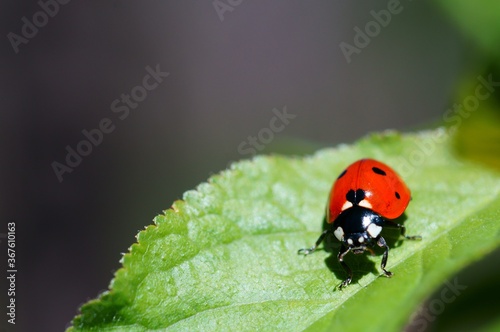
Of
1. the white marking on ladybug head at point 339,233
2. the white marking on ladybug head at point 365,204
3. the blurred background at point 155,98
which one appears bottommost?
the white marking on ladybug head at point 339,233

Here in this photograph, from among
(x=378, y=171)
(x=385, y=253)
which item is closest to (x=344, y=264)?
(x=385, y=253)

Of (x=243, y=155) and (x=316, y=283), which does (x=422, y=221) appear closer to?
(x=316, y=283)

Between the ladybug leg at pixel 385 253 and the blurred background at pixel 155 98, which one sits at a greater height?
the blurred background at pixel 155 98

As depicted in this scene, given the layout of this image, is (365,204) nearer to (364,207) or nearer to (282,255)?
(364,207)

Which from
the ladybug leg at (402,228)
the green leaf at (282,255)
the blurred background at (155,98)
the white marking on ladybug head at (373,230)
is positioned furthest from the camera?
the blurred background at (155,98)

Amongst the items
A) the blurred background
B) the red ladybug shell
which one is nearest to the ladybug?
the red ladybug shell

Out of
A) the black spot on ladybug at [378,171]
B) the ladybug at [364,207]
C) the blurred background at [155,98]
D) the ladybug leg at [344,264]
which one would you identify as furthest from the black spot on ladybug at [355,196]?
the blurred background at [155,98]

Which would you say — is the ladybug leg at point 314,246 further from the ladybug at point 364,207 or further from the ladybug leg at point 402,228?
the ladybug leg at point 402,228
